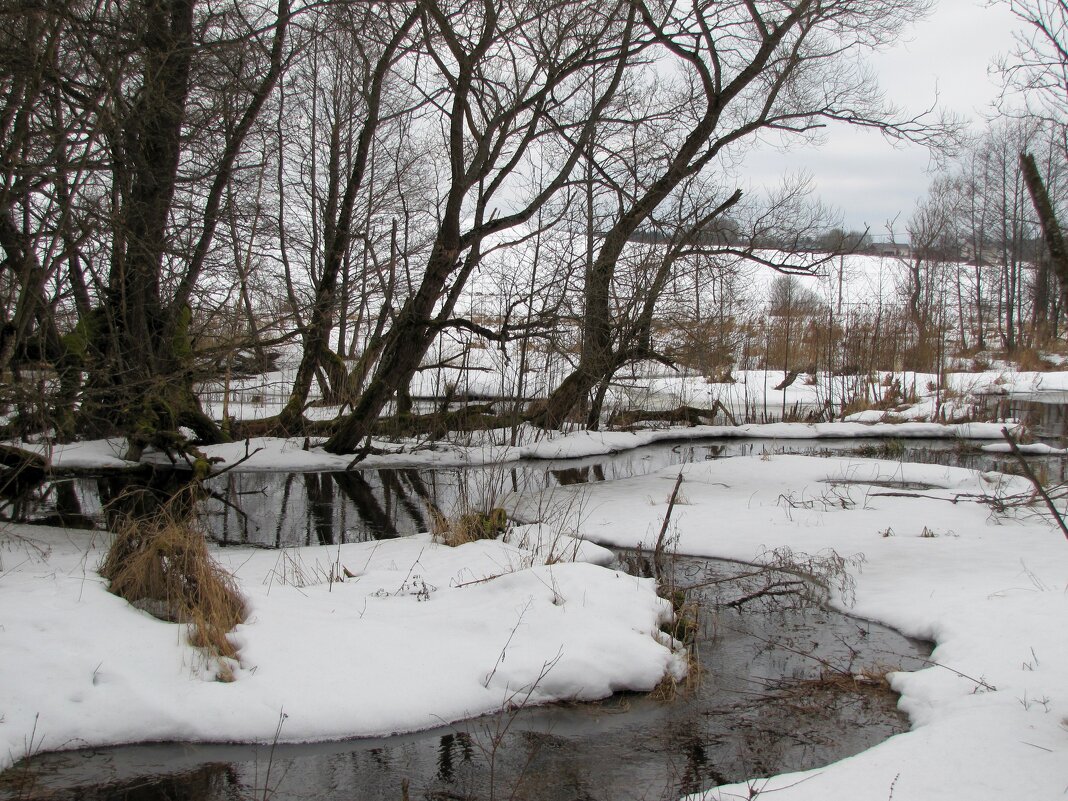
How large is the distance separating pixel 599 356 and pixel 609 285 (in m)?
1.17

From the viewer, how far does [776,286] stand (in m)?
30.9

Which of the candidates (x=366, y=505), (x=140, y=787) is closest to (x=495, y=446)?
(x=366, y=505)

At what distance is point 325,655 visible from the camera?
4438 millimetres

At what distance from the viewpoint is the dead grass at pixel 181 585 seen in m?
4.43

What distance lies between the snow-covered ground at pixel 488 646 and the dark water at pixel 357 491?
1180mm

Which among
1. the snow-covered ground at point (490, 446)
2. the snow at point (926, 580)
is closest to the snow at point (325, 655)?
the snow at point (926, 580)

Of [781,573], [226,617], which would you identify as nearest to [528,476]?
[781,573]

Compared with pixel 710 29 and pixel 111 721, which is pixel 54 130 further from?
pixel 710 29

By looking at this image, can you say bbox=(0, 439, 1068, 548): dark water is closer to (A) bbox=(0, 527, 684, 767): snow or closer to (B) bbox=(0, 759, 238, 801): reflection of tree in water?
(A) bbox=(0, 527, 684, 767): snow

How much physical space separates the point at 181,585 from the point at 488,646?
187 centimetres

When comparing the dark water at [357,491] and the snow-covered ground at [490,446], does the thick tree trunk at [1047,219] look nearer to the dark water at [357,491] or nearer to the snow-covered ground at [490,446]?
the dark water at [357,491]

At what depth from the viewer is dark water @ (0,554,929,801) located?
344 centimetres

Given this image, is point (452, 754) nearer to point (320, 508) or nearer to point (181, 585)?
point (181, 585)

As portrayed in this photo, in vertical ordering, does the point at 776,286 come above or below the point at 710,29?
below
